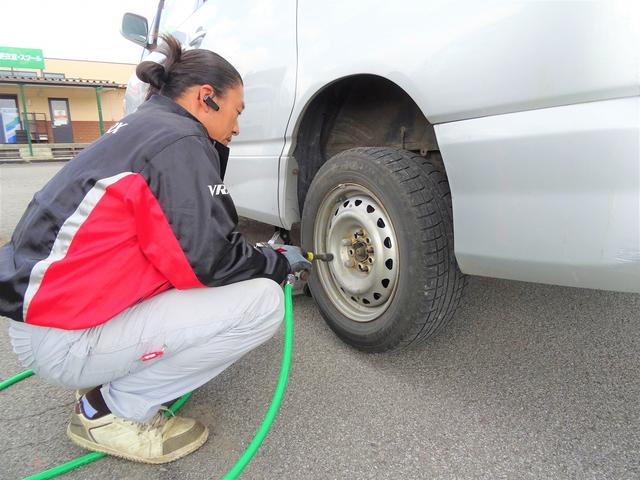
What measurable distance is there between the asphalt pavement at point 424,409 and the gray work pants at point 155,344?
23 centimetres

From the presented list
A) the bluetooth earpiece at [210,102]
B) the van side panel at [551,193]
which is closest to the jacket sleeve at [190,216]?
the bluetooth earpiece at [210,102]

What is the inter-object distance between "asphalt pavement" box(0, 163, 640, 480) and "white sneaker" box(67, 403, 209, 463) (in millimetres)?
32

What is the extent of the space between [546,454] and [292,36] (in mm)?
1871

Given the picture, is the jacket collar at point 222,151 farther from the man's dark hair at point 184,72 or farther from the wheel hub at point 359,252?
the wheel hub at point 359,252

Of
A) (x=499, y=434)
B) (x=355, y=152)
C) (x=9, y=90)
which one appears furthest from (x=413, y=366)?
(x=9, y=90)

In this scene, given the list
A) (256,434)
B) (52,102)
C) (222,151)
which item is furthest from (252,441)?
(52,102)

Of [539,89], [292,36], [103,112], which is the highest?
[292,36]

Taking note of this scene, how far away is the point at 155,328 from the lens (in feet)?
4.27

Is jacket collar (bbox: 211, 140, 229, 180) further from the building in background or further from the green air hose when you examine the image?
the building in background

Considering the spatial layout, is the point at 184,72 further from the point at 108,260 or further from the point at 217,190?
the point at 108,260

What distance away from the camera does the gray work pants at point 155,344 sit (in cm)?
128

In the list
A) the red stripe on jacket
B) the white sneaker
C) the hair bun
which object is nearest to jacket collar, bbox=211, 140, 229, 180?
the hair bun

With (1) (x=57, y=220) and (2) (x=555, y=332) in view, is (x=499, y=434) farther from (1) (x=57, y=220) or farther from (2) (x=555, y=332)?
(1) (x=57, y=220)

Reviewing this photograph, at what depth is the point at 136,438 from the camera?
1.38m
